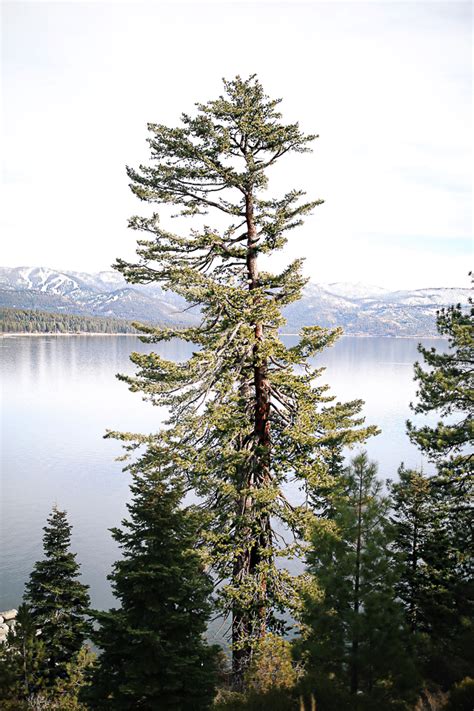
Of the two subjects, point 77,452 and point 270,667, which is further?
point 77,452

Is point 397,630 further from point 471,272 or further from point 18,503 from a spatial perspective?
point 18,503

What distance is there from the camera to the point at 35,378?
104 m

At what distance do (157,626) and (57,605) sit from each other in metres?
9.43

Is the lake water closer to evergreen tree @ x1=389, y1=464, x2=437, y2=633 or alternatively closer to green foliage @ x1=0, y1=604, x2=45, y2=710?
green foliage @ x1=0, y1=604, x2=45, y2=710

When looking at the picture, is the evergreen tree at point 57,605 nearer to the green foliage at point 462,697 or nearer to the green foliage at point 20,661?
the green foliage at point 20,661

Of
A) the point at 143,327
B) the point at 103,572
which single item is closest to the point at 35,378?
the point at 103,572

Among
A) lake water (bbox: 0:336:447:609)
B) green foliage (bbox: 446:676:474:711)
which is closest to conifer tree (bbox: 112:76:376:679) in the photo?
green foliage (bbox: 446:676:474:711)

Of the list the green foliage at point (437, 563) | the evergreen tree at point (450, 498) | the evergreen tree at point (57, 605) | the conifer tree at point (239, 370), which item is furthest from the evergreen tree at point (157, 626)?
the green foliage at point (437, 563)

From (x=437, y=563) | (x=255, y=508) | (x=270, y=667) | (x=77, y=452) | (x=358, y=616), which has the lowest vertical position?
(x=77, y=452)

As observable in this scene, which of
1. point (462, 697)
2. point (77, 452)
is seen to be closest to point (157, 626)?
point (462, 697)

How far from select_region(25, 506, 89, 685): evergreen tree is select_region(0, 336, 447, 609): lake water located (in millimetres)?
9089

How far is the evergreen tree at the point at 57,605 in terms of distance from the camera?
16.2 m

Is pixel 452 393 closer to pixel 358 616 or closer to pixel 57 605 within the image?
pixel 358 616

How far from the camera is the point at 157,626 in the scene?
9055mm
